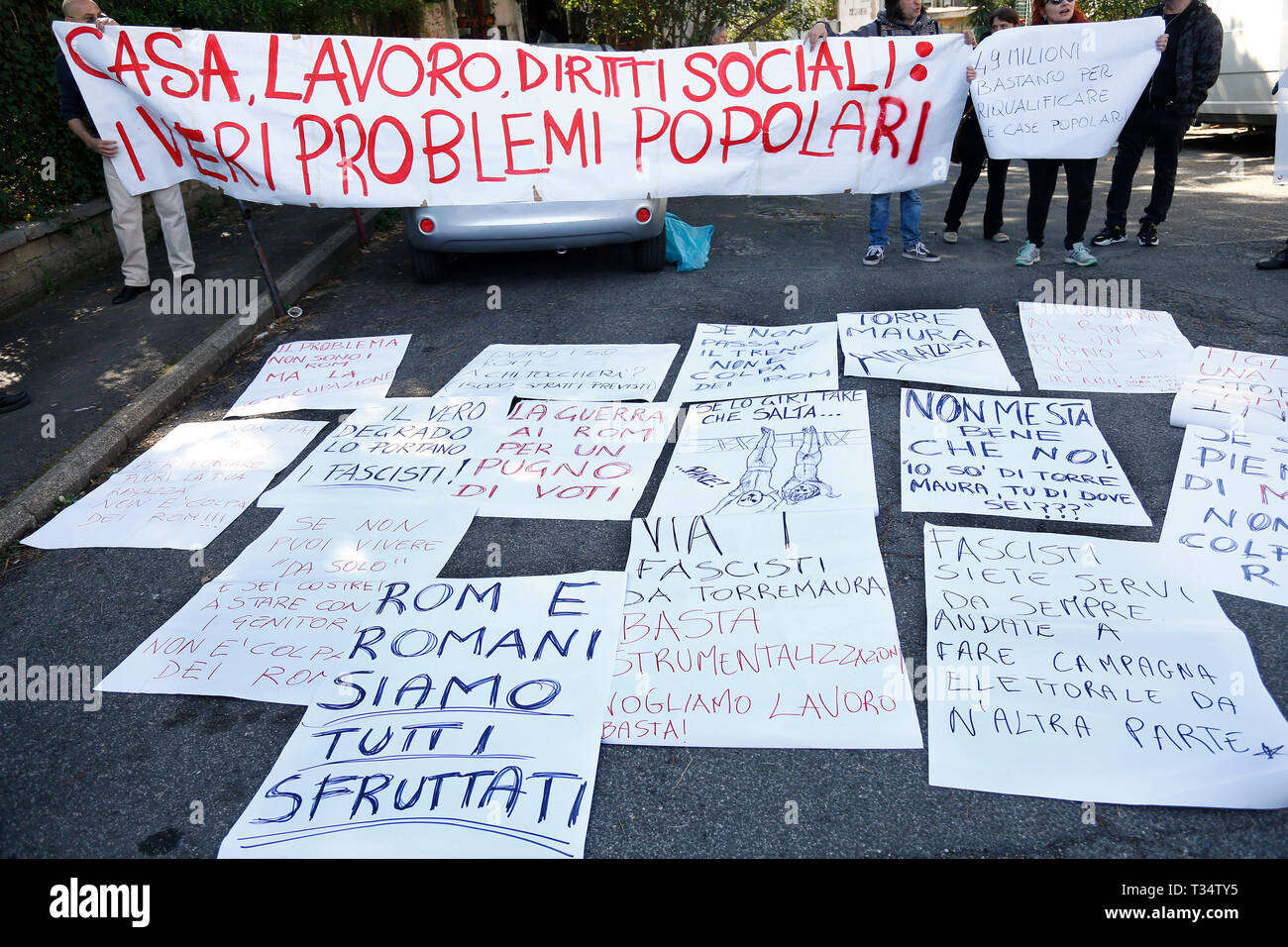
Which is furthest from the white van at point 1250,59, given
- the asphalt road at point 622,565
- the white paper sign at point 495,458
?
the white paper sign at point 495,458

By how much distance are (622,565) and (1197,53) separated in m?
5.32

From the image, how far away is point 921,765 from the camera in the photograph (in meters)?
2.06

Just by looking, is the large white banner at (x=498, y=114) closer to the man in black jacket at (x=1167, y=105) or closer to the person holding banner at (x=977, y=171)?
the person holding banner at (x=977, y=171)

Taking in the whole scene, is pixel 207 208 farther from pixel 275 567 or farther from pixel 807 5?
pixel 807 5

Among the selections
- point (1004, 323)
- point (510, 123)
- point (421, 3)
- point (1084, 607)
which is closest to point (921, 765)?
point (1084, 607)

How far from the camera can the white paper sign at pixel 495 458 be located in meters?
3.37

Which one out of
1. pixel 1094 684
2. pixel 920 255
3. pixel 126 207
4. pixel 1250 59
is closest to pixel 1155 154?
→ pixel 920 255

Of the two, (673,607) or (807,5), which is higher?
(807,5)

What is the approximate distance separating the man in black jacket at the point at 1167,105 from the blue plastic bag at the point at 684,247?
2.96 m

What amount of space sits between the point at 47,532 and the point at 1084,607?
402cm

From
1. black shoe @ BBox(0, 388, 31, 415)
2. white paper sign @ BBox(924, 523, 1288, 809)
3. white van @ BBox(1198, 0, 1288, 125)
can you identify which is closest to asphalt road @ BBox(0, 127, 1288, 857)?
white paper sign @ BBox(924, 523, 1288, 809)

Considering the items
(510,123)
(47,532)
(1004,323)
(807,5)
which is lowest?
(47,532)

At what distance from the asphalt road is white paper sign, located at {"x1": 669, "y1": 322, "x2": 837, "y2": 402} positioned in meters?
0.17

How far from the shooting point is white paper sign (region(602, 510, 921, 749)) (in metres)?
2.20
